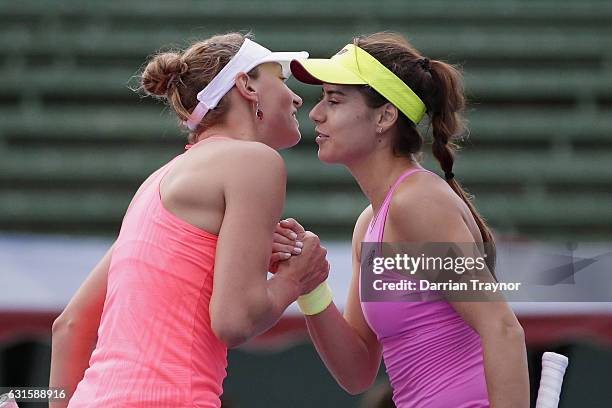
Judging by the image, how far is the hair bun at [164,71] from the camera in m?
2.38

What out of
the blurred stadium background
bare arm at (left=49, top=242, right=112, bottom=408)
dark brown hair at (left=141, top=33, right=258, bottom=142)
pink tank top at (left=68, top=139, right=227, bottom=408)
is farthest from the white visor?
the blurred stadium background

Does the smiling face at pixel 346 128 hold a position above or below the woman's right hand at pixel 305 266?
above

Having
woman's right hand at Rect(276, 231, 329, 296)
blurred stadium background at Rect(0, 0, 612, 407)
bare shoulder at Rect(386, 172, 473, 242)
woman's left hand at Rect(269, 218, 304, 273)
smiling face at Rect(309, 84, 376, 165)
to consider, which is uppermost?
smiling face at Rect(309, 84, 376, 165)

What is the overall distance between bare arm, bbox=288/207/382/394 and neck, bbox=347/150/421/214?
0.15 m

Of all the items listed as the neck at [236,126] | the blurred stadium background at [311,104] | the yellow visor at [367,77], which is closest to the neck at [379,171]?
the yellow visor at [367,77]

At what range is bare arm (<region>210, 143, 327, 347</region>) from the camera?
2.03 m

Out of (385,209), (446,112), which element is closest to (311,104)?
(446,112)

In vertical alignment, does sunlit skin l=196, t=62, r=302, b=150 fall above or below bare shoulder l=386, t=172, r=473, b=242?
above

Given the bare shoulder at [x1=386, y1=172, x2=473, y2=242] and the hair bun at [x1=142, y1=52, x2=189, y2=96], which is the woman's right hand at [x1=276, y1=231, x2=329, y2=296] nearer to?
the bare shoulder at [x1=386, y1=172, x2=473, y2=242]

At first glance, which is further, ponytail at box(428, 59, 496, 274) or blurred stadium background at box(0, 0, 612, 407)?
blurred stadium background at box(0, 0, 612, 407)

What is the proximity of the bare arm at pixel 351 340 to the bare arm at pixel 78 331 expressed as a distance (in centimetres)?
56

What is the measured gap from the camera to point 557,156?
6.89m

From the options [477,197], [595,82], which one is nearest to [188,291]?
[477,197]

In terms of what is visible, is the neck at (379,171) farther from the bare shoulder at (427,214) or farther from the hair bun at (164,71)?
the hair bun at (164,71)
